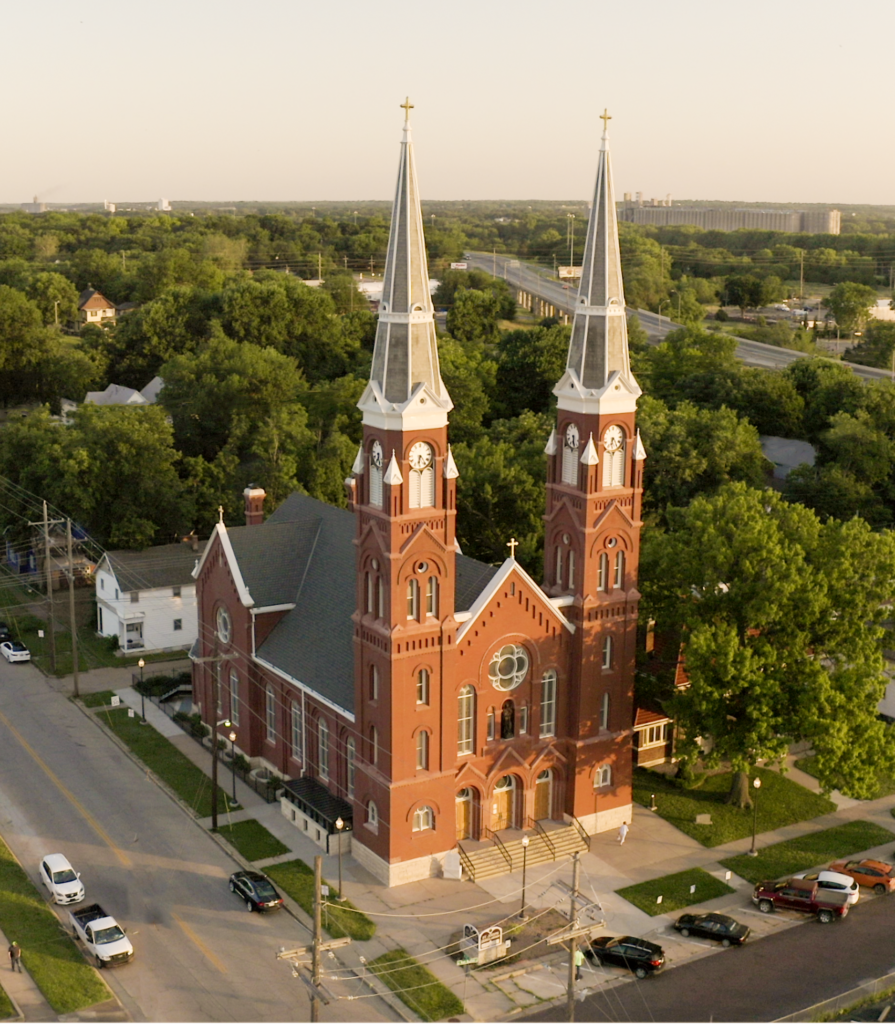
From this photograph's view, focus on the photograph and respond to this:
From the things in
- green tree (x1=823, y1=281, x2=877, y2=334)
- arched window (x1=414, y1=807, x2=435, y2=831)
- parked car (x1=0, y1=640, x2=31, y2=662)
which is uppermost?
green tree (x1=823, y1=281, x2=877, y2=334)

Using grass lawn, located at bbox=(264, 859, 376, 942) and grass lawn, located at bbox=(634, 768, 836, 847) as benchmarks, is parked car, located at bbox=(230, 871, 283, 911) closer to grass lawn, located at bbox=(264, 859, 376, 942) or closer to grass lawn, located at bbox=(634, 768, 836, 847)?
grass lawn, located at bbox=(264, 859, 376, 942)

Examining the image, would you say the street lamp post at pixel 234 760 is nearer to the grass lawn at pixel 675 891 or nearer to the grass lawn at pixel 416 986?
the grass lawn at pixel 416 986

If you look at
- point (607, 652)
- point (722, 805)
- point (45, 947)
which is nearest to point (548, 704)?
point (607, 652)

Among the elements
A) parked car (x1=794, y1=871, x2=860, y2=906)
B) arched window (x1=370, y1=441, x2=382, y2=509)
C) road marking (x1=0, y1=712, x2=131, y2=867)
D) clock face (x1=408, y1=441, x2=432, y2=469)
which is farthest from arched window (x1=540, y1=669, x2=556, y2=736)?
road marking (x1=0, y1=712, x2=131, y2=867)

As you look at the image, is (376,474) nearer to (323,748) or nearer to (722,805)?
(323,748)

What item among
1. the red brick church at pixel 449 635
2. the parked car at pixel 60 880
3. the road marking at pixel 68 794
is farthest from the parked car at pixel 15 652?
the parked car at pixel 60 880
